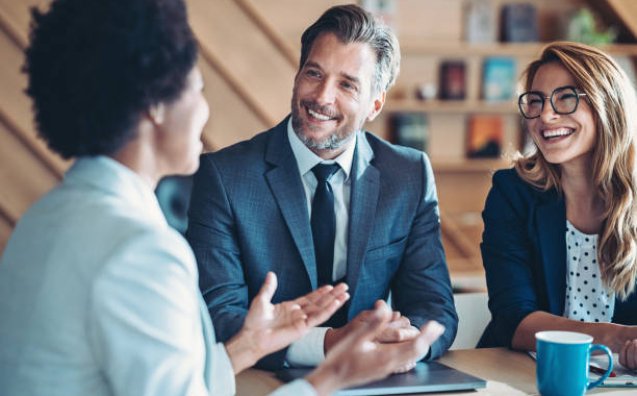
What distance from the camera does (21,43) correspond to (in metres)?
4.24

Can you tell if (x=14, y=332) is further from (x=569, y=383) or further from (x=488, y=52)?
(x=488, y=52)

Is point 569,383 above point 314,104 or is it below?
below

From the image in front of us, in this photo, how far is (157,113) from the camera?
3.88ft

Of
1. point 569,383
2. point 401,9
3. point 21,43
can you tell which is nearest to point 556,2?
point 401,9

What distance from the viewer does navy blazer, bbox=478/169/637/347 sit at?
2.10 metres

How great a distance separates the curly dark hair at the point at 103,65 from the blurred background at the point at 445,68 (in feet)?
10.7

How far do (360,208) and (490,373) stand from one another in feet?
1.91

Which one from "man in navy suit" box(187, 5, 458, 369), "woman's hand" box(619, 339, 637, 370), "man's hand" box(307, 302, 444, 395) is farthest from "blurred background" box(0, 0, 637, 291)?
"man's hand" box(307, 302, 444, 395)

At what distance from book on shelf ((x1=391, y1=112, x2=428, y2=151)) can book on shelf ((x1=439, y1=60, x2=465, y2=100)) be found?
0.69 feet

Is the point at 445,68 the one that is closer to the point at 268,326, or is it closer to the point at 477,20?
the point at 477,20

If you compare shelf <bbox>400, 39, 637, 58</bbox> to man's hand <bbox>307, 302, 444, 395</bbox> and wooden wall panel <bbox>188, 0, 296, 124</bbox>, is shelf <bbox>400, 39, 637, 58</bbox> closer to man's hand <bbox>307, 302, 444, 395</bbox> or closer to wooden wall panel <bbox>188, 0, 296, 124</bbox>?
wooden wall panel <bbox>188, 0, 296, 124</bbox>

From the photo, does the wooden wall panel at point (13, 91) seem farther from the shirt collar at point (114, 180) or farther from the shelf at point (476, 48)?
the shirt collar at point (114, 180)

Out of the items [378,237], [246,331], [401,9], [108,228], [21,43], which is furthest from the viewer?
[401,9]

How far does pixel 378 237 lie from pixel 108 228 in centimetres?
112
